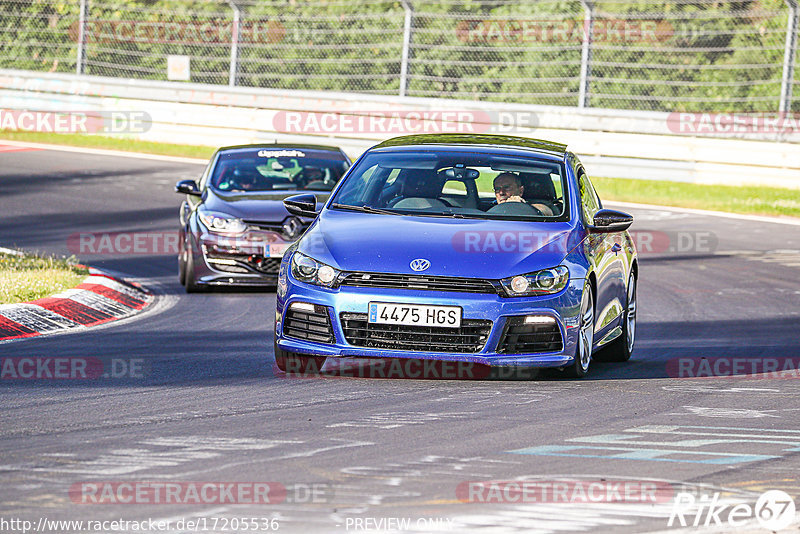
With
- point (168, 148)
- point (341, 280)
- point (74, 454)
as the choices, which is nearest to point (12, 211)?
point (168, 148)

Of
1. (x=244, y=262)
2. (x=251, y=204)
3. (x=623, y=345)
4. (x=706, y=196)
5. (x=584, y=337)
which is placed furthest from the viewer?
(x=706, y=196)

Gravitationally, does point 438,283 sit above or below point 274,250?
above

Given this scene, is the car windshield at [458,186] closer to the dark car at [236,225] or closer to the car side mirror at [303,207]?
the car side mirror at [303,207]

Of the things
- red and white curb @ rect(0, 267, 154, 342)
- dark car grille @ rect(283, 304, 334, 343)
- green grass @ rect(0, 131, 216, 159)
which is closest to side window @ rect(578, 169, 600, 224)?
dark car grille @ rect(283, 304, 334, 343)

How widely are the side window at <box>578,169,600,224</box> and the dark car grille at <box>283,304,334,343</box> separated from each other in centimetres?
→ 202

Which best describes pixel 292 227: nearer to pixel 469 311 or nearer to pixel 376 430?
pixel 469 311

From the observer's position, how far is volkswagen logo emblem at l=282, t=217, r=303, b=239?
13127 mm

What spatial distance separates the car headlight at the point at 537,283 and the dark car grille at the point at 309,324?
1.06 m

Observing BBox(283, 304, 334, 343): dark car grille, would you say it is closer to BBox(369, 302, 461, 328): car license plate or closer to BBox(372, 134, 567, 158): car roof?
BBox(369, 302, 461, 328): car license plate

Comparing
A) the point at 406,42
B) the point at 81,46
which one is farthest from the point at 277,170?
the point at 81,46

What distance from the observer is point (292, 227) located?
13.2 m

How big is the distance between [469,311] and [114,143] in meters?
21.3

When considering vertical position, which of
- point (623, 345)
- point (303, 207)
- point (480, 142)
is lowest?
point (623, 345)

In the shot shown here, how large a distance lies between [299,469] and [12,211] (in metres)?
14.0
